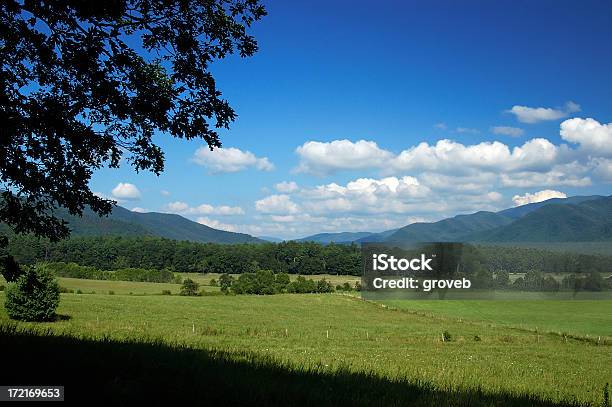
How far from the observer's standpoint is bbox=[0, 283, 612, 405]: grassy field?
7742 mm

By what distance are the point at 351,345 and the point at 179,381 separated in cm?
3581

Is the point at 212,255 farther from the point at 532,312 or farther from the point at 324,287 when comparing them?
the point at 532,312

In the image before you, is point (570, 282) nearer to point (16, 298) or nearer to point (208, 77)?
point (16, 298)

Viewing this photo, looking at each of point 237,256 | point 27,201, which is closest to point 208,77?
point 27,201

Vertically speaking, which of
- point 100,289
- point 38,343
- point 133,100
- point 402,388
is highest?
point 133,100

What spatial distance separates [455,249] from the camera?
110438mm

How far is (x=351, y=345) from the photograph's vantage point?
40531mm

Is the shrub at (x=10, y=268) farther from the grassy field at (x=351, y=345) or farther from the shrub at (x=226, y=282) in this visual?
the shrub at (x=226, y=282)

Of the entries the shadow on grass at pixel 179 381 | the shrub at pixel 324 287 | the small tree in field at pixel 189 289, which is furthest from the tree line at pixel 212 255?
the shadow on grass at pixel 179 381

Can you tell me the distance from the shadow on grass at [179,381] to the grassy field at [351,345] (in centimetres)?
5

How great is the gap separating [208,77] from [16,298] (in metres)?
41.3

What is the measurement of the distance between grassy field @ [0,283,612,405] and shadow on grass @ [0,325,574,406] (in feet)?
0.17

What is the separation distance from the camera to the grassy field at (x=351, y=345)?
7.74 m

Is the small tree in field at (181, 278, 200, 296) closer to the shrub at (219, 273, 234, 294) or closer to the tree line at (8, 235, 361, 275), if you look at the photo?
the shrub at (219, 273, 234, 294)
